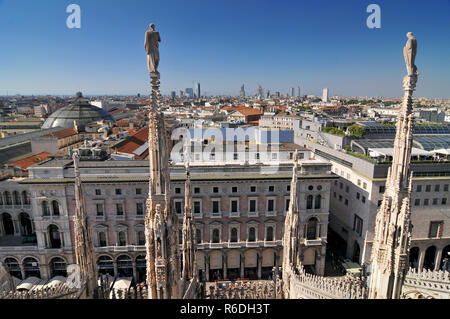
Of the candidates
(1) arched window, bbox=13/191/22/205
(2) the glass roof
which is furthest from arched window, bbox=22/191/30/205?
(2) the glass roof

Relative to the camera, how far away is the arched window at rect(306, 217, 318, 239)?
41.2 metres

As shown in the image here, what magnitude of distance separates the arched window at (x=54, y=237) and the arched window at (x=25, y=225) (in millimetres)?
7927

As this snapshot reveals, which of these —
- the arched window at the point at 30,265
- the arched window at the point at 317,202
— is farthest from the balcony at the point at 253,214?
the arched window at the point at 30,265

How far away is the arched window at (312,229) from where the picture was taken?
135 ft

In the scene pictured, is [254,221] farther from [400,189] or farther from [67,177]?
[400,189]

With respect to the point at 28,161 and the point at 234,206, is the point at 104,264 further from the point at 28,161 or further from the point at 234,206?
the point at 28,161

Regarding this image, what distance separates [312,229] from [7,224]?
46951mm

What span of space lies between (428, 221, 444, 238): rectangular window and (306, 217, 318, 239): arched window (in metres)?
17.7

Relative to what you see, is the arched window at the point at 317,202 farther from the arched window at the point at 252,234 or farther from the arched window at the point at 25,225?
the arched window at the point at 25,225

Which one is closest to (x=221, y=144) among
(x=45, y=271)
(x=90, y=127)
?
(x=45, y=271)
